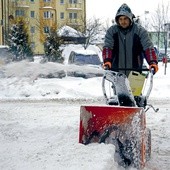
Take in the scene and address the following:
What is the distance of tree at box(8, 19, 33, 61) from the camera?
26.5 metres

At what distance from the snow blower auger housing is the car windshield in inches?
524

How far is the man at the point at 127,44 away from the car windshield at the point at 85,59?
12.6 m

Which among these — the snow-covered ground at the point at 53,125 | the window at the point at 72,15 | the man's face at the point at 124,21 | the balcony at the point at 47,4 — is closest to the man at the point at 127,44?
the man's face at the point at 124,21

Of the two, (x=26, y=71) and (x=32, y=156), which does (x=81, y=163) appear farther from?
(x=26, y=71)

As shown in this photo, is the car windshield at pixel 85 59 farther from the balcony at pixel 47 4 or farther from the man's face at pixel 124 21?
the balcony at pixel 47 4

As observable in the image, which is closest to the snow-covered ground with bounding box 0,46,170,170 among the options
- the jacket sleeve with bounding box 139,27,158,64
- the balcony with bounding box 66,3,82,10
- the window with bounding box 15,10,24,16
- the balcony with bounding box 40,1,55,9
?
the jacket sleeve with bounding box 139,27,158,64

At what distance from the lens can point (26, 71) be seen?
1405 cm

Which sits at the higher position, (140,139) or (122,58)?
(122,58)

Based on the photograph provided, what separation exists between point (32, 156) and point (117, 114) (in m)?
1.10

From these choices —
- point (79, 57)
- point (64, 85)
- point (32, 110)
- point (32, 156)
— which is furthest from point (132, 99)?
point (79, 57)

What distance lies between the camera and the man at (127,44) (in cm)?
529

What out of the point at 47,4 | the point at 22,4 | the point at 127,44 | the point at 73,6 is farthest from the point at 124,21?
the point at 73,6

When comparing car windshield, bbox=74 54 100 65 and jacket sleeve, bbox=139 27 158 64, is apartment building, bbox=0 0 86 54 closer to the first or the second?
car windshield, bbox=74 54 100 65

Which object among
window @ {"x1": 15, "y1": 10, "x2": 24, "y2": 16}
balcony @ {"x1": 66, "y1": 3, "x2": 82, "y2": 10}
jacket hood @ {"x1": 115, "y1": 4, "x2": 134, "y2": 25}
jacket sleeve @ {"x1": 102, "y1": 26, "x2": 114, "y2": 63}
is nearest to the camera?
jacket hood @ {"x1": 115, "y1": 4, "x2": 134, "y2": 25}
